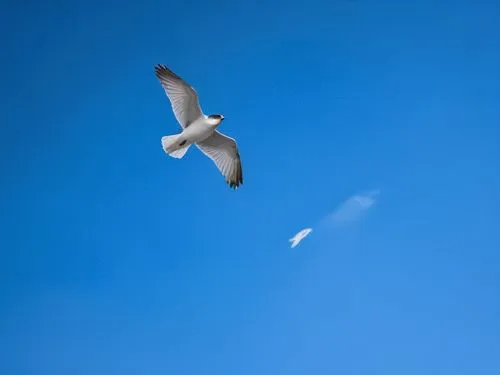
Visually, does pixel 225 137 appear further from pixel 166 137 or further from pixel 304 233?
pixel 304 233

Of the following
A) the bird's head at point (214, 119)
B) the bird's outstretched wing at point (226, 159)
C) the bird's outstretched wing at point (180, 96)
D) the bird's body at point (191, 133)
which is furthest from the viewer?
the bird's outstretched wing at point (226, 159)

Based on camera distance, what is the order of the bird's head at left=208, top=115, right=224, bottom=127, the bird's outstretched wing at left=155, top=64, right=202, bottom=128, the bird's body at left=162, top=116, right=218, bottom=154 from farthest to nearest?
the bird's head at left=208, top=115, right=224, bottom=127, the bird's body at left=162, top=116, right=218, bottom=154, the bird's outstretched wing at left=155, top=64, right=202, bottom=128

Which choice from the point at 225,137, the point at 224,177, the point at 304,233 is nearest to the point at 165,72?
the point at 225,137

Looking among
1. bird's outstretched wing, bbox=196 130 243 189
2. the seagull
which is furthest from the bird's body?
bird's outstretched wing, bbox=196 130 243 189

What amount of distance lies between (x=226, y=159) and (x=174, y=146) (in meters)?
1.63

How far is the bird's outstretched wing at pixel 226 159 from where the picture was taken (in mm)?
13070

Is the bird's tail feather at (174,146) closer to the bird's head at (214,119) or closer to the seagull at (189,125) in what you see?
the seagull at (189,125)

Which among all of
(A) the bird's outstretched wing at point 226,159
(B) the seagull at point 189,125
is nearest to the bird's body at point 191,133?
(B) the seagull at point 189,125

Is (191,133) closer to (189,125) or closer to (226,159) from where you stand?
(189,125)

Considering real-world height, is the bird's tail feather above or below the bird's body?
below

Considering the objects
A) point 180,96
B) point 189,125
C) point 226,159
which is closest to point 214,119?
point 189,125

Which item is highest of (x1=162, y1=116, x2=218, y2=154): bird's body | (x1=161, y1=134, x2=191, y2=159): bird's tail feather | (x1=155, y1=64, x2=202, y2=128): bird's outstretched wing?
(x1=155, y1=64, x2=202, y2=128): bird's outstretched wing

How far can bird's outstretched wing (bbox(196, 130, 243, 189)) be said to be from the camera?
13070 mm

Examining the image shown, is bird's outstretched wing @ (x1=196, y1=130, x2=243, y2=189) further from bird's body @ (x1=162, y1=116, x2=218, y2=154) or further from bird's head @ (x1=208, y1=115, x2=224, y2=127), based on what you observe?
bird's head @ (x1=208, y1=115, x2=224, y2=127)
